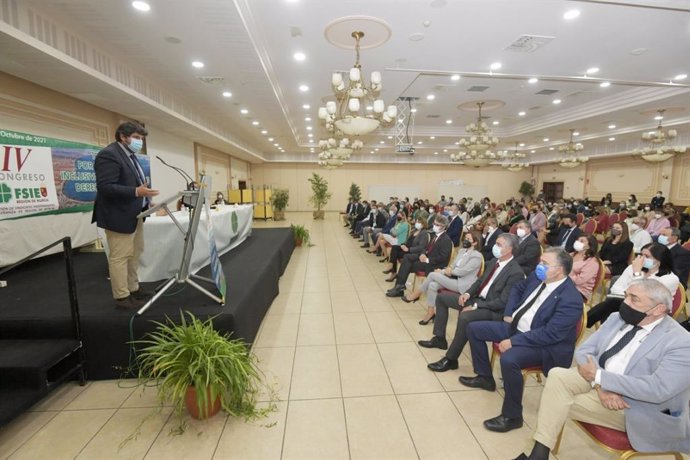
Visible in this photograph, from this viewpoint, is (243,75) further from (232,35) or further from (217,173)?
(217,173)

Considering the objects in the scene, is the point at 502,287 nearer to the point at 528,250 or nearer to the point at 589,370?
the point at 589,370

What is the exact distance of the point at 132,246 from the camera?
256 cm

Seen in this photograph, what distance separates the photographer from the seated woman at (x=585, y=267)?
3.37m

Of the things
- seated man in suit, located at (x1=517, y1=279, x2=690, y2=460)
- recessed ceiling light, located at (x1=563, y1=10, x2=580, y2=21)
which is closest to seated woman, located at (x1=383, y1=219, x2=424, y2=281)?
seated man in suit, located at (x1=517, y1=279, x2=690, y2=460)

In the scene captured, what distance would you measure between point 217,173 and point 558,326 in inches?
485

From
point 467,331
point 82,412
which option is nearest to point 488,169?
point 467,331

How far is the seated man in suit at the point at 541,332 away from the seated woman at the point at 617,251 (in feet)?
8.79

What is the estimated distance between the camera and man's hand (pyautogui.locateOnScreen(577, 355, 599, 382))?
1736 millimetres

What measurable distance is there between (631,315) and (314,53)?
16.9 feet

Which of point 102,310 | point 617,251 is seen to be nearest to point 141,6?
point 102,310

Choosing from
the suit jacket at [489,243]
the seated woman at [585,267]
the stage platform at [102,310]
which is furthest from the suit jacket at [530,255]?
the stage platform at [102,310]

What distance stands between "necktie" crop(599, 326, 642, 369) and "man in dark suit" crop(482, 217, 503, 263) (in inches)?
122

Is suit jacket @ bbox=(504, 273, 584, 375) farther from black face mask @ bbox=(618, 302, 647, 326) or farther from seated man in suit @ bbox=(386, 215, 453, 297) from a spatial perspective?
seated man in suit @ bbox=(386, 215, 453, 297)

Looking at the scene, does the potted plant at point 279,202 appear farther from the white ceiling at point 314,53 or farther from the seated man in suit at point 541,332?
the seated man in suit at point 541,332
